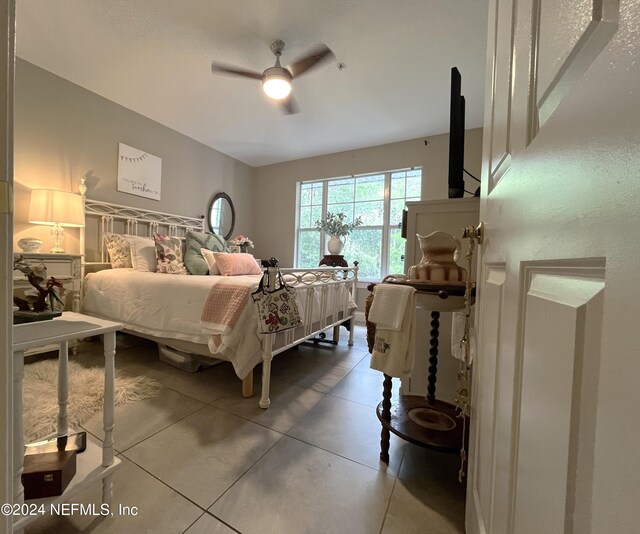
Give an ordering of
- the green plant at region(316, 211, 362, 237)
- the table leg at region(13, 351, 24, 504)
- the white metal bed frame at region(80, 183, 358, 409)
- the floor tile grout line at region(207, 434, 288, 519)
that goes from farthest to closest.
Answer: the green plant at region(316, 211, 362, 237), the white metal bed frame at region(80, 183, 358, 409), the floor tile grout line at region(207, 434, 288, 519), the table leg at region(13, 351, 24, 504)

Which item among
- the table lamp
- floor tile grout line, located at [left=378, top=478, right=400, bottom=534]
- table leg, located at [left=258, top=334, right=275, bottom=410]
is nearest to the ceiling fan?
the table lamp

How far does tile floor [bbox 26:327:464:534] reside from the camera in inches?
38.5

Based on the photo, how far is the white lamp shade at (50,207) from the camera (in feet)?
7.81

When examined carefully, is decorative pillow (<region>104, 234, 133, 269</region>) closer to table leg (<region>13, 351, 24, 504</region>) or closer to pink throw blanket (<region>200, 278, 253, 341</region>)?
pink throw blanket (<region>200, 278, 253, 341</region>)

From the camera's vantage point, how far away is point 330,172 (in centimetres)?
452

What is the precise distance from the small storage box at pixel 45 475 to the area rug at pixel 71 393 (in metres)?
0.74

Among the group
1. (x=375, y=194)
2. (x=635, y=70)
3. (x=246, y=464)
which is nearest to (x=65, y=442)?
(x=246, y=464)

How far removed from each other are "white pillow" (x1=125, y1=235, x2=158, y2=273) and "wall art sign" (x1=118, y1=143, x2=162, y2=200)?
0.84 meters

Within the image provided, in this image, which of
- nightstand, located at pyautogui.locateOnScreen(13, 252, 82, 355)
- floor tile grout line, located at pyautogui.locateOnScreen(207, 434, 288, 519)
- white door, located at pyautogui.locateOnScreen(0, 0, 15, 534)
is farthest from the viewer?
nightstand, located at pyautogui.locateOnScreen(13, 252, 82, 355)

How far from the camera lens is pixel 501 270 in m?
0.64

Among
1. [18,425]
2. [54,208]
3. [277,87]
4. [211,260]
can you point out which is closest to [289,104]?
[277,87]

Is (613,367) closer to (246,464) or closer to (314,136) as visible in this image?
(246,464)

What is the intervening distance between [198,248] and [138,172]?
135 cm

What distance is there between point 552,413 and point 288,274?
2.03 metres
